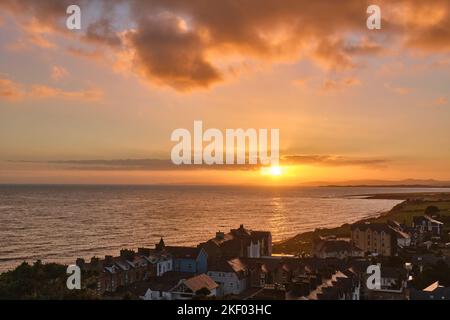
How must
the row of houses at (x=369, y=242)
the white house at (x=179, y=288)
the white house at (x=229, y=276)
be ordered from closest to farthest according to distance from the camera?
the white house at (x=179, y=288) < the white house at (x=229, y=276) < the row of houses at (x=369, y=242)

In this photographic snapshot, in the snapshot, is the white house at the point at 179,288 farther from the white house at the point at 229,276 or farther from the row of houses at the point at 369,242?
the row of houses at the point at 369,242

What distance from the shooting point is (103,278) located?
4250cm

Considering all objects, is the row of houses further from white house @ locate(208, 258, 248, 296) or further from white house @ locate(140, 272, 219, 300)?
white house @ locate(140, 272, 219, 300)

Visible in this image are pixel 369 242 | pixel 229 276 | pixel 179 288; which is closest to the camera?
pixel 179 288

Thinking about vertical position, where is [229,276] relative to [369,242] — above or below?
above

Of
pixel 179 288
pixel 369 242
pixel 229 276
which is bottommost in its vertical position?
pixel 369 242

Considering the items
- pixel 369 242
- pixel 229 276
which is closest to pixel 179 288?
pixel 229 276

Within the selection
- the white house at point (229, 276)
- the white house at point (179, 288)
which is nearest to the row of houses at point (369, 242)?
the white house at point (229, 276)

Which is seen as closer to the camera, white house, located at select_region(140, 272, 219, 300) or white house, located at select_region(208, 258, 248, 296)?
white house, located at select_region(140, 272, 219, 300)

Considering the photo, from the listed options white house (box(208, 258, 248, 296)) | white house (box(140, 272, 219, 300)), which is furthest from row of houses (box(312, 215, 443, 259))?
white house (box(140, 272, 219, 300))

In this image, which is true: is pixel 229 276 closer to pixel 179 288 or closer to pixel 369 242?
pixel 179 288
